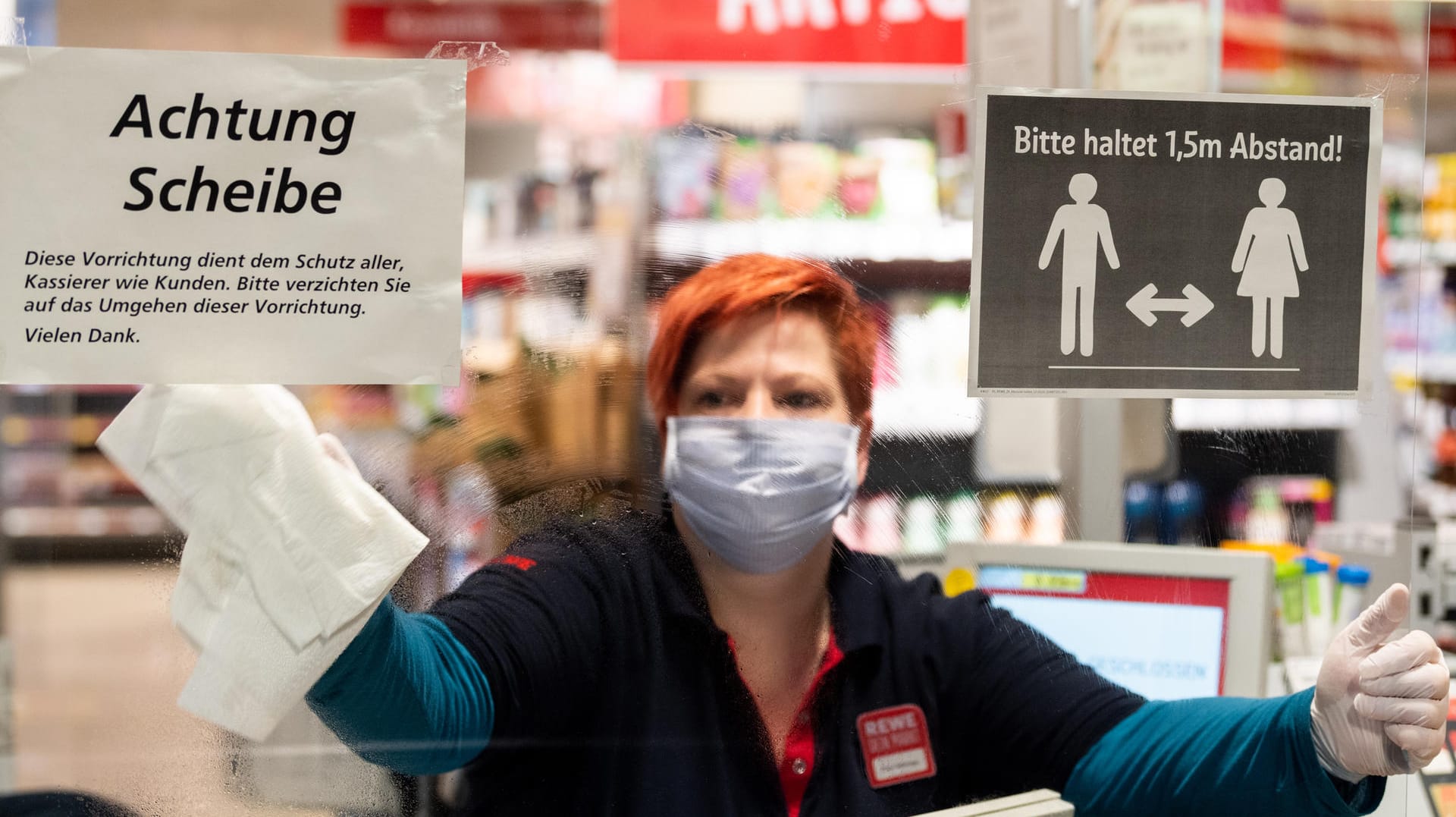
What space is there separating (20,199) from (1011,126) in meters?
0.81

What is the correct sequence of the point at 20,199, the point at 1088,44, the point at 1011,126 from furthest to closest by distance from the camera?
the point at 1088,44 → the point at 1011,126 → the point at 20,199

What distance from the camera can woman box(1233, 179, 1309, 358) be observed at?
0.99 metres

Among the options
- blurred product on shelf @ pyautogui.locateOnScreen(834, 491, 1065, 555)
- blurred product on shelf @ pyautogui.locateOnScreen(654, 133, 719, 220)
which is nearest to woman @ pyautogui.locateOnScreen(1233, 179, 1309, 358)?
blurred product on shelf @ pyautogui.locateOnScreen(834, 491, 1065, 555)

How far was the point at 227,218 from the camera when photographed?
0.89 m

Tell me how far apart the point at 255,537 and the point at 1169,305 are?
0.79 metres

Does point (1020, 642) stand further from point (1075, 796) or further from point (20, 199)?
point (20, 199)

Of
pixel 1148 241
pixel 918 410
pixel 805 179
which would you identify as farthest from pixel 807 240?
pixel 1148 241

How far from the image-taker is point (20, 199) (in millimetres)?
871

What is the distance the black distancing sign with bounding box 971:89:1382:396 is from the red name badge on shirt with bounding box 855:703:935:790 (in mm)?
307

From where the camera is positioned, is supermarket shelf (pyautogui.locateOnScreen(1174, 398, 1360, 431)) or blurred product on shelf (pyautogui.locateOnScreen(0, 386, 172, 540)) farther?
supermarket shelf (pyautogui.locateOnScreen(1174, 398, 1360, 431))

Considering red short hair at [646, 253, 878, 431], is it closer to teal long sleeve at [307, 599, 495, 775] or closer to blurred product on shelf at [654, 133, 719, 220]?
blurred product on shelf at [654, 133, 719, 220]

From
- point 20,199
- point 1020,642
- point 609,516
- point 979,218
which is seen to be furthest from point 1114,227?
point 20,199

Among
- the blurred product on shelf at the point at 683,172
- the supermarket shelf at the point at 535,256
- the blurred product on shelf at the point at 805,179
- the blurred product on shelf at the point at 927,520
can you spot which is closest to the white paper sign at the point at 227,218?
the supermarket shelf at the point at 535,256

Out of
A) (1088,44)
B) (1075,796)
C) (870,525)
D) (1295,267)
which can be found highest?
(1088,44)
